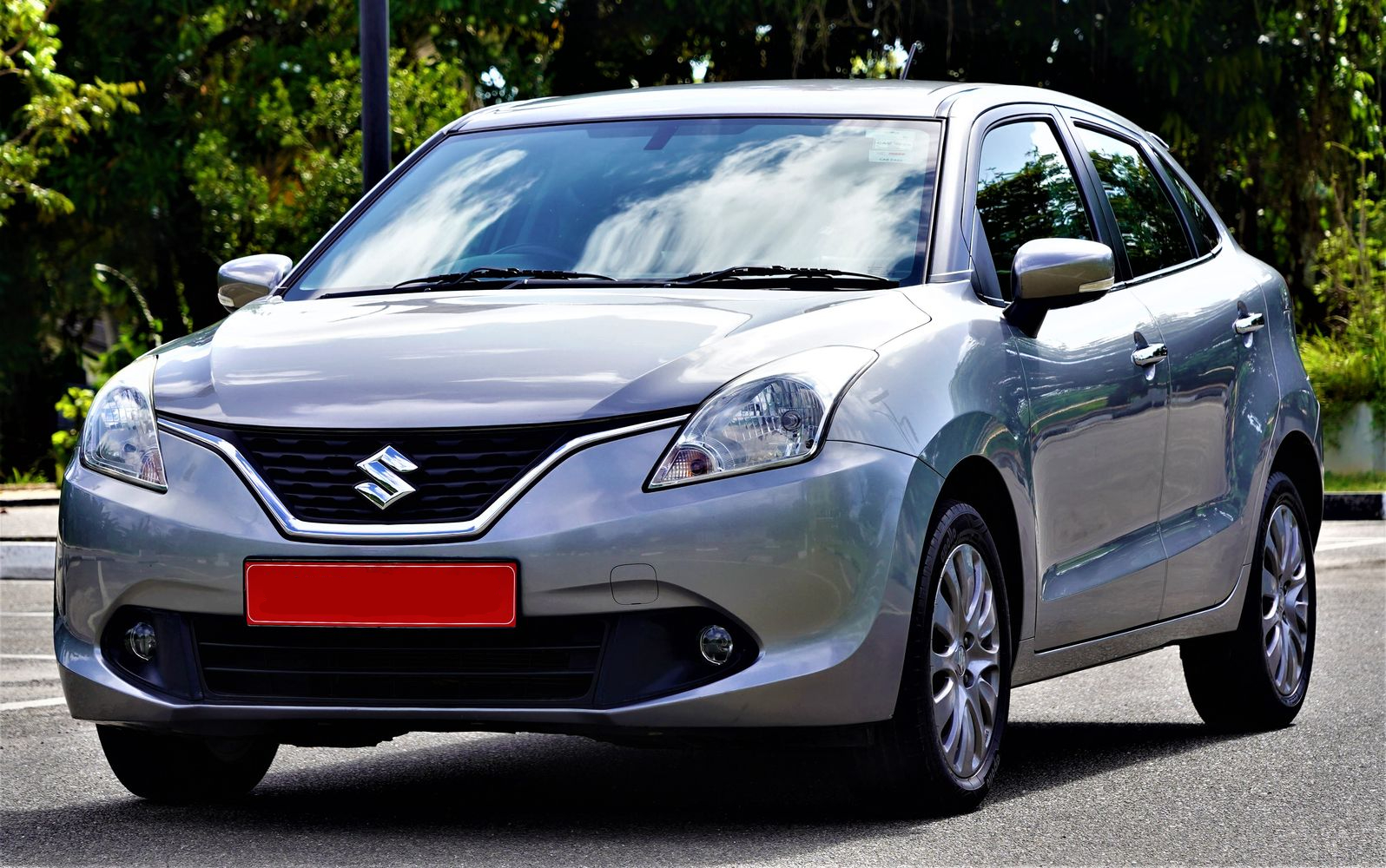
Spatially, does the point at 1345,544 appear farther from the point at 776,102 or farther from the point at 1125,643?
the point at 776,102

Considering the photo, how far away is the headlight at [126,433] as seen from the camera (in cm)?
490

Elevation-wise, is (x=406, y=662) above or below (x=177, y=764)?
above

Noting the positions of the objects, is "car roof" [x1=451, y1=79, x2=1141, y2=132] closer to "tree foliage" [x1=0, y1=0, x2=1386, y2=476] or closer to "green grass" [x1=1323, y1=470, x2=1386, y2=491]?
"green grass" [x1=1323, y1=470, x2=1386, y2=491]

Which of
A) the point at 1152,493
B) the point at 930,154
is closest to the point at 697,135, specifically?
the point at 930,154

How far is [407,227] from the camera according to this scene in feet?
19.6

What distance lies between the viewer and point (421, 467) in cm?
463

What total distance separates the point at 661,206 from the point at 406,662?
1486mm

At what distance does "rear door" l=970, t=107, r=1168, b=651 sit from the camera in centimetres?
557

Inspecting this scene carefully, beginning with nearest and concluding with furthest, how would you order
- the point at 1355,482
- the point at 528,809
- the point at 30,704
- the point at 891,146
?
the point at 528,809 → the point at 891,146 → the point at 30,704 → the point at 1355,482

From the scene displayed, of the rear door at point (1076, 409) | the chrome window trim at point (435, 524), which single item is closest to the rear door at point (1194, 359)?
the rear door at point (1076, 409)

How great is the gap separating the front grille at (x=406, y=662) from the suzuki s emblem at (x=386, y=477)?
0.89ft

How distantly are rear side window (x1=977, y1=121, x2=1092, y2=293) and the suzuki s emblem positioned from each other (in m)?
1.78

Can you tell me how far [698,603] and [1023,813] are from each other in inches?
45.7

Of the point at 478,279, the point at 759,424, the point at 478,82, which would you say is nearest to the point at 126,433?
the point at 478,279
